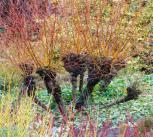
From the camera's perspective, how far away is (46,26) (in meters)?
8.69

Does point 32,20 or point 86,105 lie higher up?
point 32,20

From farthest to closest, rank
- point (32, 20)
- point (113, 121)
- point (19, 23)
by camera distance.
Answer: point (32, 20), point (19, 23), point (113, 121)

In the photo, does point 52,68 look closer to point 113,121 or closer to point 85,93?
point 85,93

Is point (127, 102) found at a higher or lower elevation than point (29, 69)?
lower

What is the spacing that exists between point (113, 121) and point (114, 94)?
177 centimetres

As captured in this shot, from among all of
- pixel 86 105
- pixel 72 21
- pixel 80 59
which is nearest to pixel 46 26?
pixel 72 21

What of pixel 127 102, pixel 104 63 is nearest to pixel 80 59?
pixel 104 63

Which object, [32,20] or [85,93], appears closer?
[85,93]

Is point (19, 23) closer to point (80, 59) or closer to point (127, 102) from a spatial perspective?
point (80, 59)

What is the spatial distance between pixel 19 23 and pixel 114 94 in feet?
8.62

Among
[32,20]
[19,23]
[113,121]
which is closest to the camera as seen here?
[113,121]

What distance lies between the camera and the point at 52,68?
27.6 ft

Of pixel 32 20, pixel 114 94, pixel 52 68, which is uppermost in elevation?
pixel 32 20

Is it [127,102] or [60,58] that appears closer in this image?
[60,58]
